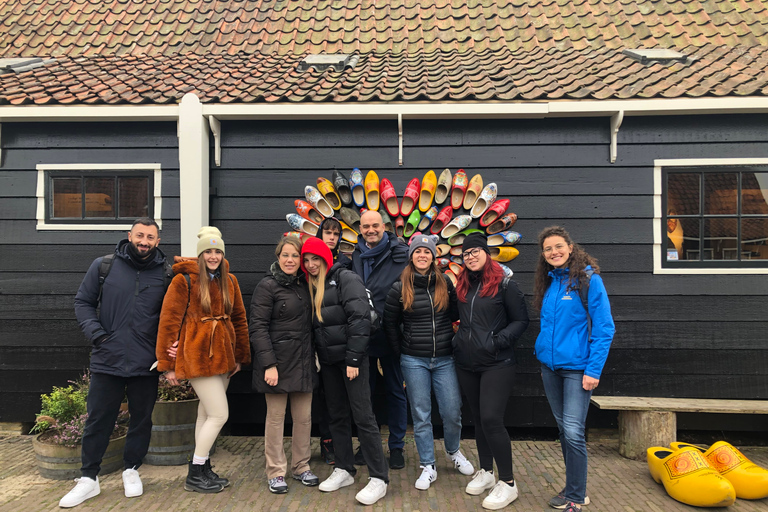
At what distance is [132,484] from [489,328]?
8.75 ft

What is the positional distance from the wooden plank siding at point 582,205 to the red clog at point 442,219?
0.43 m

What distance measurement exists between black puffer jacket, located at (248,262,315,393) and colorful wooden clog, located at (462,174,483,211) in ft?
6.55

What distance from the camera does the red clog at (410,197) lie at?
4.82 metres

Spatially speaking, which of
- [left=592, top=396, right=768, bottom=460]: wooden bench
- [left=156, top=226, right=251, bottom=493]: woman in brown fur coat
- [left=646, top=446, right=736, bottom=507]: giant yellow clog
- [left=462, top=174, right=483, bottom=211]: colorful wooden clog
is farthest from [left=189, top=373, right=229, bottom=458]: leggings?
[left=646, top=446, right=736, bottom=507]: giant yellow clog

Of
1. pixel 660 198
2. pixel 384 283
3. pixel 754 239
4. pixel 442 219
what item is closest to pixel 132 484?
pixel 384 283

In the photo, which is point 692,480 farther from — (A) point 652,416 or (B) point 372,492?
(B) point 372,492

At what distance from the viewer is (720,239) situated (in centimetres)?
478

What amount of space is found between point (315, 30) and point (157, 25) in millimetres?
1916

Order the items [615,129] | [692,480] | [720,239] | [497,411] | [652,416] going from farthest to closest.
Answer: [720,239] → [615,129] → [652,416] → [692,480] → [497,411]

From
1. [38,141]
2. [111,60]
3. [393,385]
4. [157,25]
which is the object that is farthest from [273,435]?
[157,25]

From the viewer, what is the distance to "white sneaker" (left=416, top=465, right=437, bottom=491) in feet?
11.9

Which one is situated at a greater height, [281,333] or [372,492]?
[281,333]

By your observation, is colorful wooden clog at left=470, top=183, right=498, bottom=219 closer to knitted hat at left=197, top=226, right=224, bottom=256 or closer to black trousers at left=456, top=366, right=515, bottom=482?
black trousers at left=456, top=366, right=515, bottom=482

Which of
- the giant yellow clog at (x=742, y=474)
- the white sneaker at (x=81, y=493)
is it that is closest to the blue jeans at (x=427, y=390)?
the giant yellow clog at (x=742, y=474)
